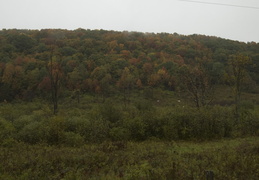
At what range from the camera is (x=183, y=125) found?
13.9 meters

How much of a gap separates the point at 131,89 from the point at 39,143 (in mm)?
54353

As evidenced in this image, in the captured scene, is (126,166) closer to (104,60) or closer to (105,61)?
(105,61)

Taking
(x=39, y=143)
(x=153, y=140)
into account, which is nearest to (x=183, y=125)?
(x=153, y=140)

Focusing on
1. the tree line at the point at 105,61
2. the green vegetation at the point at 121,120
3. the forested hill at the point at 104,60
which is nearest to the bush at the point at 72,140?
the green vegetation at the point at 121,120

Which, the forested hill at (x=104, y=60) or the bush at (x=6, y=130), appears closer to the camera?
the bush at (x=6, y=130)

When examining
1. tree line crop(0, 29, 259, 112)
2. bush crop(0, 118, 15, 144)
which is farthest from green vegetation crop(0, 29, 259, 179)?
tree line crop(0, 29, 259, 112)

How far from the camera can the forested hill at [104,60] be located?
5656cm

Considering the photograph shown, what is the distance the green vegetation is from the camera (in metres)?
6.71

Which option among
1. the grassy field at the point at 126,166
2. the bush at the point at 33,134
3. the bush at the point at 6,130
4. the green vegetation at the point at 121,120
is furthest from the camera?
the bush at the point at 33,134

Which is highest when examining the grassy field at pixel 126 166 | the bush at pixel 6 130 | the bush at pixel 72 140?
the grassy field at pixel 126 166

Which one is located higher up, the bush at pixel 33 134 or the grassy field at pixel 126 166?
the grassy field at pixel 126 166

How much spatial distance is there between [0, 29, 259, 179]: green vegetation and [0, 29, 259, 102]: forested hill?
0.35 m

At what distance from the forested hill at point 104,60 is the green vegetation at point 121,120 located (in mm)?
349

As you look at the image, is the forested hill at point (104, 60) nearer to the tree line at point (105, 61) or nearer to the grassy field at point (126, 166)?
the tree line at point (105, 61)
